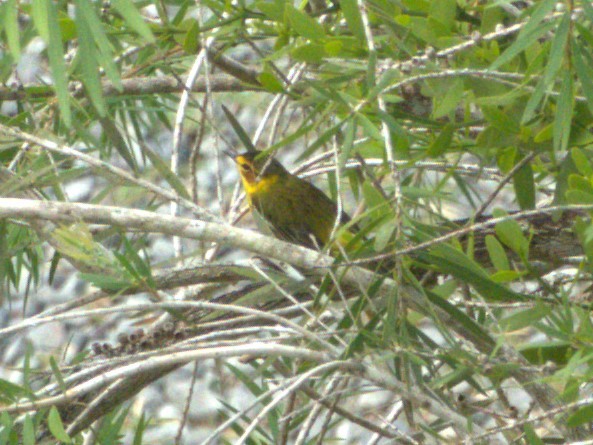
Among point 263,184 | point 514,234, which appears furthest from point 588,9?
point 263,184

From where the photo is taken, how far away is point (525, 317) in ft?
4.72

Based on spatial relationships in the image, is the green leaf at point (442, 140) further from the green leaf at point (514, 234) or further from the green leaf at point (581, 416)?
the green leaf at point (581, 416)

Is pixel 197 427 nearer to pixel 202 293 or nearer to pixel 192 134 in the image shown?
pixel 192 134

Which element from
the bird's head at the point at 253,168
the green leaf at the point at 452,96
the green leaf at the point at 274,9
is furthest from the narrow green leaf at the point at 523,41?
the bird's head at the point at 253,168

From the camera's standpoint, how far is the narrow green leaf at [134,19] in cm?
117

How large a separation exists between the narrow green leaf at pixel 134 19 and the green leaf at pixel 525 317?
2.00ft

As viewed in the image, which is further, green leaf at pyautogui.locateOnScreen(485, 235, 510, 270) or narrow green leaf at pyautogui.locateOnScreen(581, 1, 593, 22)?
green leaf at pyautogui.locateOnScreen(485, 235, 510, 270)

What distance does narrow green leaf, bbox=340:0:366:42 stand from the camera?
1.45 m

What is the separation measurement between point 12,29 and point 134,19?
0.14 m

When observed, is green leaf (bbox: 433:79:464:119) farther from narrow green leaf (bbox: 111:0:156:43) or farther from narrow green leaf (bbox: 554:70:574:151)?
narrow green leaf (bbox: 111:0:156:43)

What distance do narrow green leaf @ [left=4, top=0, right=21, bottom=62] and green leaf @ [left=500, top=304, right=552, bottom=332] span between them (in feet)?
2.35

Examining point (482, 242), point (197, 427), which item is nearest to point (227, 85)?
point (482, 242)

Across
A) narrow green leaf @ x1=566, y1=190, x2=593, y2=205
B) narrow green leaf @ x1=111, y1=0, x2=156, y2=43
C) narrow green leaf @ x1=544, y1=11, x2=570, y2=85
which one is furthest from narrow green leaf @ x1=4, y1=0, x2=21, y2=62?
narrow green leaf @ x1=566, y1=190, x2=593, y2=205

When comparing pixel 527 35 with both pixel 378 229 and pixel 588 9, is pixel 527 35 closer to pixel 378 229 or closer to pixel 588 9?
pixel 588 9
